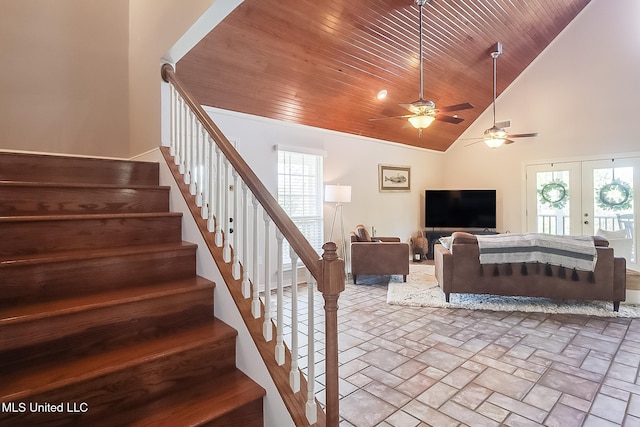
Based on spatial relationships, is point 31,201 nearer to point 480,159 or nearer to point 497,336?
point 497,336

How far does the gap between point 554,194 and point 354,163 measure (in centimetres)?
404

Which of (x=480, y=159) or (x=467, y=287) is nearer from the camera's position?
(x=467, y=287)

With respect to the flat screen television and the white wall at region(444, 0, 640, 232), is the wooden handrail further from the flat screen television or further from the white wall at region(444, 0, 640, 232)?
the flat screen television

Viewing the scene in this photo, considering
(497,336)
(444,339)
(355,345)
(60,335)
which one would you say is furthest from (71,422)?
(497,336)

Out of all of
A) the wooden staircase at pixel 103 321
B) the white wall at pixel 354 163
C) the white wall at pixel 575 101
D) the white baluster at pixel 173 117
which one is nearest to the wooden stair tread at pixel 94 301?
the wooden staircase at pixel 103 321

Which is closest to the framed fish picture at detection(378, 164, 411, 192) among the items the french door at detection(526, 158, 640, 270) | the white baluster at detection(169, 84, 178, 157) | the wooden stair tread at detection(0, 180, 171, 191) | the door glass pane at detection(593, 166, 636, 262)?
the french door at detection(526, 158, 640, 270)

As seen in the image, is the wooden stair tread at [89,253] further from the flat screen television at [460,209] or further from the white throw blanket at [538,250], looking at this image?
the flat screen television at [460,209]

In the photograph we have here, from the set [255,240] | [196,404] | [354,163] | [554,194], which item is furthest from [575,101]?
[196,404]

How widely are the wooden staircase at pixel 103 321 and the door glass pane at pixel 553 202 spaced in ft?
23.0

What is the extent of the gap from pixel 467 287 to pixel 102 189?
3.87 m

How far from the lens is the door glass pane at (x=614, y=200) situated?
5785 mm

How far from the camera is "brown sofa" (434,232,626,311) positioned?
148 inches

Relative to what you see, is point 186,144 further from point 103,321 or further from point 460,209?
point 460,209

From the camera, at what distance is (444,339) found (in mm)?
3170
